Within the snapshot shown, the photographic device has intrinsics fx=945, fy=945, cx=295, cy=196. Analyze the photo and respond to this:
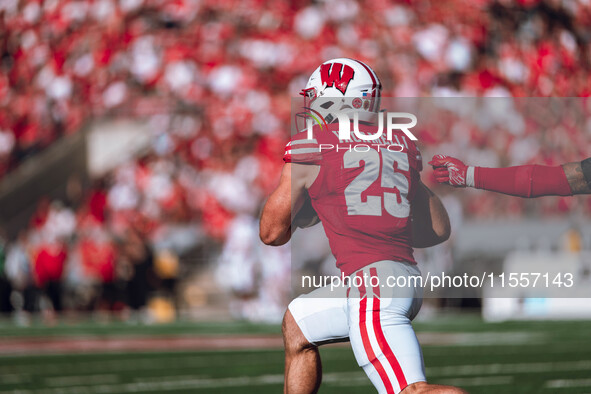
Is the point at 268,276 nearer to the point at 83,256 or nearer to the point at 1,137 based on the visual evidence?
the point at 83,256

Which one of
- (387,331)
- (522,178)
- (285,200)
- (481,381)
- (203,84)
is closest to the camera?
(387,331)

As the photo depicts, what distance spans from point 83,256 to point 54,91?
4.49 meters

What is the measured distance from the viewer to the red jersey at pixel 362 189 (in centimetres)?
293

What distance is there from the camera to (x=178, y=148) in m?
17.0

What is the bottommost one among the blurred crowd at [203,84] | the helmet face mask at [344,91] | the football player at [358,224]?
the football player at [358,224]

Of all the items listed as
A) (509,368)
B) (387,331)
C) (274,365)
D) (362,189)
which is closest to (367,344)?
(387,331)

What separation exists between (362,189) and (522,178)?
0.55m

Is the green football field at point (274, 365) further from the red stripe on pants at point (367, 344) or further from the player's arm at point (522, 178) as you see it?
the red stripe on pants at point (367, 344)

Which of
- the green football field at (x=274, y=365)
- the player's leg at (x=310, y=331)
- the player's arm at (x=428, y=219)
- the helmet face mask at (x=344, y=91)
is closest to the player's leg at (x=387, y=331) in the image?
the player's leg at (x=310, y=331)

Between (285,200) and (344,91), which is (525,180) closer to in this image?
(344,91)

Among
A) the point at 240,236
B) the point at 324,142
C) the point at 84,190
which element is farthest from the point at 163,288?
the point at 324,142

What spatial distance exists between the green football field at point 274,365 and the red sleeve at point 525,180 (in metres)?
2.85

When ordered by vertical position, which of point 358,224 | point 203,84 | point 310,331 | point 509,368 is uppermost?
point 203,84

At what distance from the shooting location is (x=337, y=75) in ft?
9.96
